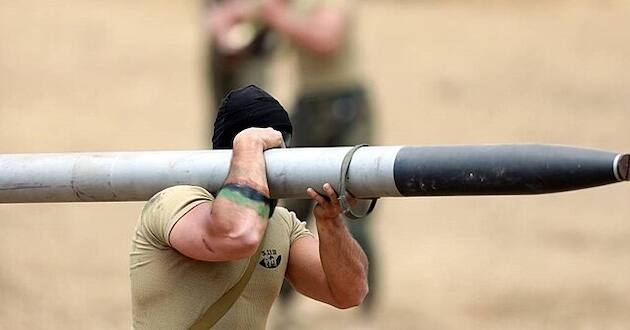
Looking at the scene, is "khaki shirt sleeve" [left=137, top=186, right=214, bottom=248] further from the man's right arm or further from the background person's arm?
the background person's arm

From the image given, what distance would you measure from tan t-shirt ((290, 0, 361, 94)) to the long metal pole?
3303 mm

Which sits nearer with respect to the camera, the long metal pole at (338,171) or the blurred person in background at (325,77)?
Result: the long metal pole at (338,171)

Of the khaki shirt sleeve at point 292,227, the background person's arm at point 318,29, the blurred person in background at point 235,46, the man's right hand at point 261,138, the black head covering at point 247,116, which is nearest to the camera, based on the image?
the man's right hand at point 261,138

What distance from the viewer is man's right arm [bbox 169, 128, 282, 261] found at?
3697 mm

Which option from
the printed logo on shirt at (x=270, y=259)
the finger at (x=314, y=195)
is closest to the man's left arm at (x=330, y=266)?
the printed logo on shirt at (x=270, y=259)

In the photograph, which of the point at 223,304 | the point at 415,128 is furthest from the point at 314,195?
the point at 415,128

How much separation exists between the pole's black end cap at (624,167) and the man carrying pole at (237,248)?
627mm

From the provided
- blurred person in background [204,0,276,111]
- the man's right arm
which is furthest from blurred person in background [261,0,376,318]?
the man's right arm

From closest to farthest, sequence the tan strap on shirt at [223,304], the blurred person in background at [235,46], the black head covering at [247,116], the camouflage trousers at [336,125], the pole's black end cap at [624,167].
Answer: the pole's black end cap at [624,167] → the tan strap on shirt at [223,304] → the black head covering at [247,116] → the camouflage trousers at [336,125] → the blurred person in background at [235,46]

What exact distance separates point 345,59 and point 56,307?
9.37 feet

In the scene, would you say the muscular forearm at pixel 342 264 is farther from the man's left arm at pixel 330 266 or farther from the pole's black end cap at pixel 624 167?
the pole's black end cap at pixel 624 167

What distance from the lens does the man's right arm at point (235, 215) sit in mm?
3697

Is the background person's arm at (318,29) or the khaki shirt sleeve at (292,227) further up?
the khaki shirt sleeve at (292,227)

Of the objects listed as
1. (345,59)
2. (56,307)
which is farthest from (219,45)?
(56,307)
